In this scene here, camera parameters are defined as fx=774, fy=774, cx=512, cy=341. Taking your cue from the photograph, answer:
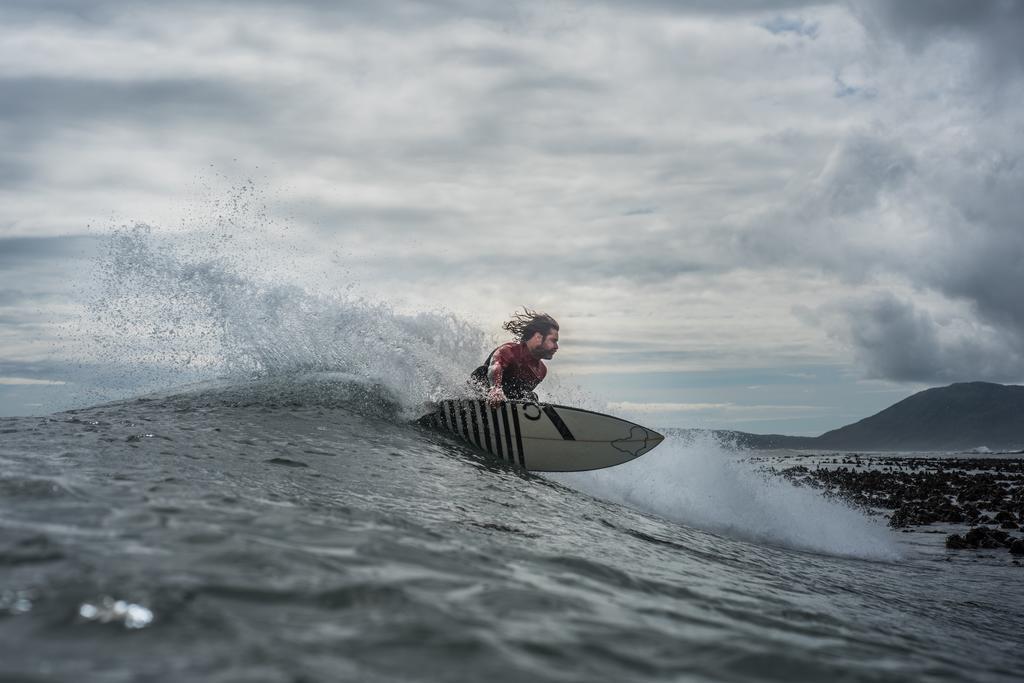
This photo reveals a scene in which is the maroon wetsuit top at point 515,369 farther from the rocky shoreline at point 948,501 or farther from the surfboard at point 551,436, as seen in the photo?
the rocky shoreline at point 948,501

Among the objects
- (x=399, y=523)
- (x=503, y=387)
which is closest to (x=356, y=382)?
(x=503, y=387)

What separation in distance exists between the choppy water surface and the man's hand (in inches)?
98.3

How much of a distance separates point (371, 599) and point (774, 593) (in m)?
2.97

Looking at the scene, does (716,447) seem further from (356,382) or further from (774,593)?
(774,593)

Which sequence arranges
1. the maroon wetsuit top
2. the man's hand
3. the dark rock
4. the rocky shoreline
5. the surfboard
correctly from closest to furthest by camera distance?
the dark rock
the rocky shoreline
the surfboard
the man's hand
the maroon wetsuit top

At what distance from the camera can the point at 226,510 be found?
4.30m

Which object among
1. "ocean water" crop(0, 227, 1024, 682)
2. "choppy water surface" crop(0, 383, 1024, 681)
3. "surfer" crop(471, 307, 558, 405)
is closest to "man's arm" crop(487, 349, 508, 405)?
"surfer" crop(471, 307, 558, 405)

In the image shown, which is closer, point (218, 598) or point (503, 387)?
point (218, 598)

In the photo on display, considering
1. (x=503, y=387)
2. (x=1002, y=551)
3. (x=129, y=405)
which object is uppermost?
(x=503, y=387)

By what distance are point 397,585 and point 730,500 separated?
28.6 ft

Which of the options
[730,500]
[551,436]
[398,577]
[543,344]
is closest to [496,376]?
[543,344]

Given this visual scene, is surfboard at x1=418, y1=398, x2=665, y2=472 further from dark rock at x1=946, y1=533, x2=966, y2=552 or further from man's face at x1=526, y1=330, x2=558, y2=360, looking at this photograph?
dark rock at x1=946, y1=533, x2=966, y2=552

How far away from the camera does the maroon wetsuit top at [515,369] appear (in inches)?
445

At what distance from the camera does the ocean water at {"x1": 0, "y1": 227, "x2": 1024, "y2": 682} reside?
240 centimetres
